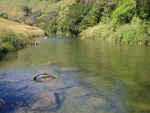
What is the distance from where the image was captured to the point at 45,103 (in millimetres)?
5211

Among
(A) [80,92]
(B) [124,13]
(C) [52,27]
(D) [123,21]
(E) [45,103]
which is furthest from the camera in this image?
(C) [52,27]

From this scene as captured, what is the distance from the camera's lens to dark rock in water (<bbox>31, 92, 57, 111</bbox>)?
4.93m

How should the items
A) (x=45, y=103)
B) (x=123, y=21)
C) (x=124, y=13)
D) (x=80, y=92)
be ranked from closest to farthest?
(x=45, y=103), (x=80, y=92), (x=124, y=13), (x=123, y=21)

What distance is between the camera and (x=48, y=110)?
4816 mm

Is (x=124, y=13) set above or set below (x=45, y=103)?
above

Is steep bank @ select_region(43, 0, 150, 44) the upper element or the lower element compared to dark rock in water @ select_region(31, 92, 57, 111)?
upper

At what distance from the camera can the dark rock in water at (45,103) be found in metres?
4.93

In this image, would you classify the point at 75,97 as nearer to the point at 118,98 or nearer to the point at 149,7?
the point at 118,98

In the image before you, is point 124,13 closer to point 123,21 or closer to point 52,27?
point 123,21

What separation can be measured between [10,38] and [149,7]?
17684 mm

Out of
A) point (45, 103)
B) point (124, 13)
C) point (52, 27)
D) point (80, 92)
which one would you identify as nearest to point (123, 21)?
point (124, 13)

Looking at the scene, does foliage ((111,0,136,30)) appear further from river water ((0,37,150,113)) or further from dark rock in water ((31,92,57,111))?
dark rock in water ((31,92,57,111))

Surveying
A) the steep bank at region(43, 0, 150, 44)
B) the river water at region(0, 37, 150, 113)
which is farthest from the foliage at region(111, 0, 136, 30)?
the river water at region(0, 37, 150, 113)

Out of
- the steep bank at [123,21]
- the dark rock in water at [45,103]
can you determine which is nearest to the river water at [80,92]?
the dark rock in water at [45,103]
